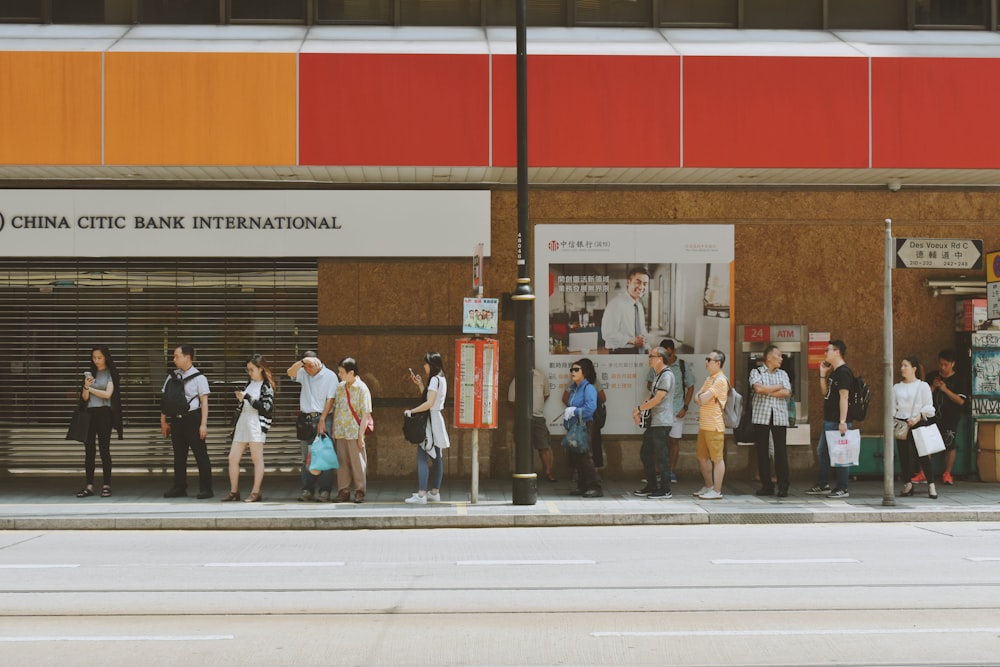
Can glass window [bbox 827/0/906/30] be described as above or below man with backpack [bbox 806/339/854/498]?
above

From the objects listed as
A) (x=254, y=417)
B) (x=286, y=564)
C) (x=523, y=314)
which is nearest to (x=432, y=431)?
(x=523, y=314)

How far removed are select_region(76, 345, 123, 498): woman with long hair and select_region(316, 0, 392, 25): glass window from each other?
220 inches

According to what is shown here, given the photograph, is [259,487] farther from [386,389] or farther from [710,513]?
[710,513]

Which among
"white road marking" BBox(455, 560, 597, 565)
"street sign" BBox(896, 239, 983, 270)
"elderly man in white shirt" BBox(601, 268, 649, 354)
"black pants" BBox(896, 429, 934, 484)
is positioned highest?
"street sign" BBox(896, 239, 983, 270)

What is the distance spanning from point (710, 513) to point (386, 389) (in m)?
4.82

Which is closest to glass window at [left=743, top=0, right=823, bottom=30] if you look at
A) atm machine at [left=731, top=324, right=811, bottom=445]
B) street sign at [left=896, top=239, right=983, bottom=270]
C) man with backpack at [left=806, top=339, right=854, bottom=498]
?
street sign at [left=896, top=239, right=983, bottom=270]

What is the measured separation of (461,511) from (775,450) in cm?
396

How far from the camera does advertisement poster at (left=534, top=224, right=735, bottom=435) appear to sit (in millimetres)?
14492

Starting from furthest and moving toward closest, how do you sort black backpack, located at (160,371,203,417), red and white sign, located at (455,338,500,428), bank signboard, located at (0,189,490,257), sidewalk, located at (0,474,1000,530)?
bank signboard, located at (0,189,490,257) → black backpack, located at (160,371,203,417) → red and white sign, located at (455,338,500,428) → sidewalk, located at (0,474,1000,530)

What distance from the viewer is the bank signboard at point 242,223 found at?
13.7 meters

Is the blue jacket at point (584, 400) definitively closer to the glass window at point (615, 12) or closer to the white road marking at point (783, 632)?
the glass window at point (615, 12)

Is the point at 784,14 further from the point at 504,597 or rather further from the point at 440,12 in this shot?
the point at 504,597

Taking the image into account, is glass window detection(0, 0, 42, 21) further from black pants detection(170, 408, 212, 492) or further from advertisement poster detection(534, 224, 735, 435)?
advertisement poster detection(534, 224, 735, 435)

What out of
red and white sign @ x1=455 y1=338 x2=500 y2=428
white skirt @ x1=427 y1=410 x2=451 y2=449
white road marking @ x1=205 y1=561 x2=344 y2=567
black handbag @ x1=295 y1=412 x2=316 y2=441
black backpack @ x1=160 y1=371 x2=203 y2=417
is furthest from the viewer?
black backpack @ x1=160 y1=371 x2=203 y2=417
